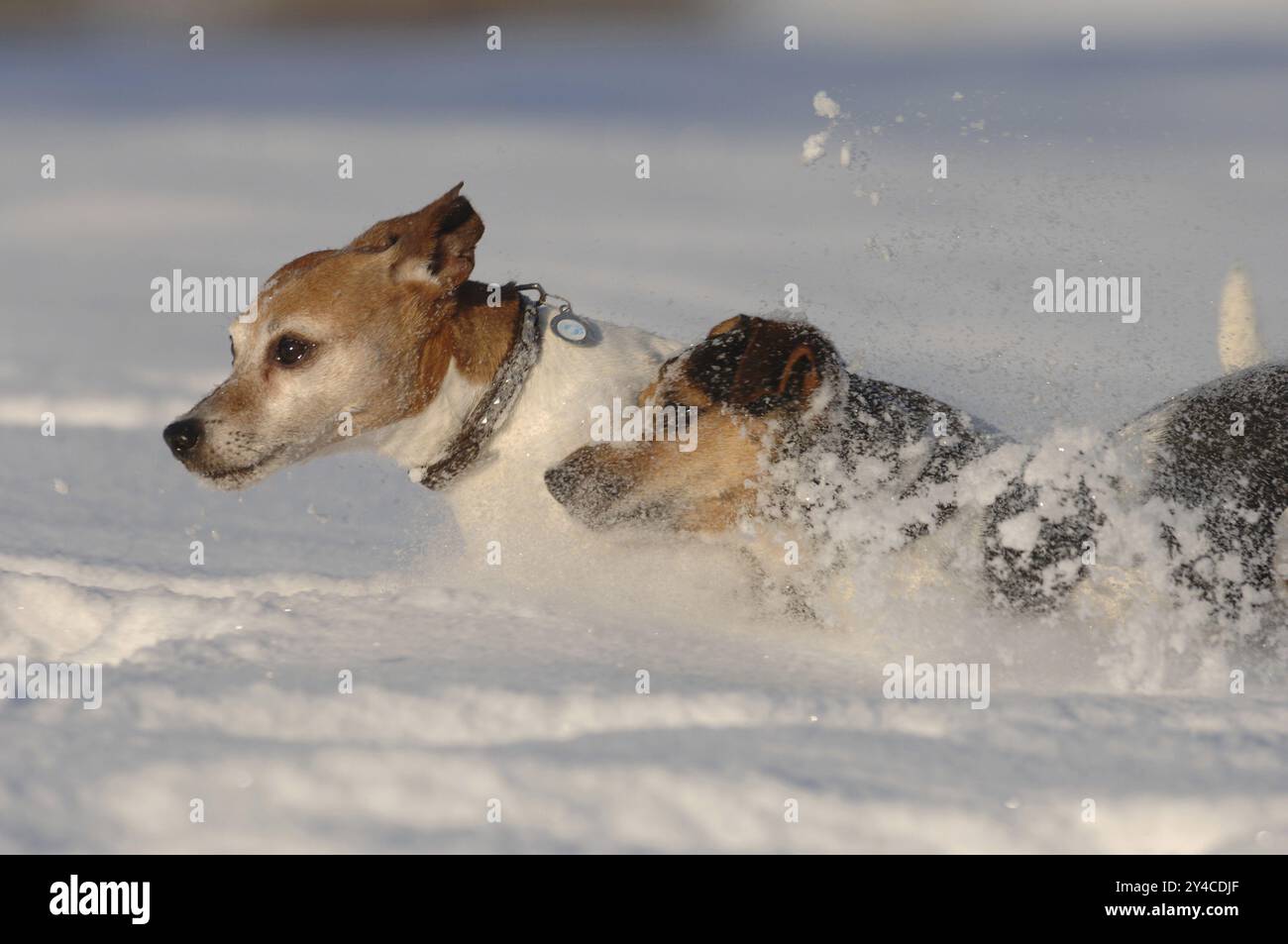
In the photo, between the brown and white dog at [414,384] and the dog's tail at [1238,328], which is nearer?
the brown and white dog at [414,384]

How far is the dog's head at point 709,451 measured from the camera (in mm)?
3471

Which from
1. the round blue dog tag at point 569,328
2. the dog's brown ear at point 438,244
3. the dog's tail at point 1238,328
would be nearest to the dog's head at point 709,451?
the round blue dog tag at point 569,328

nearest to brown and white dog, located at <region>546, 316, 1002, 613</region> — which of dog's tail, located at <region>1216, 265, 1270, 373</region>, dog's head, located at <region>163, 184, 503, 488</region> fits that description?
dog's head, located at <region>163, 184, 503, 488</region>

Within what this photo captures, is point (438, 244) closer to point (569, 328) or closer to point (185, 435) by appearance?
point (569, 328)

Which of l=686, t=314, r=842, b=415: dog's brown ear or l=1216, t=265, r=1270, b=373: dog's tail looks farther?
l=1216, t=265, r=1270, b=373: dog's tail

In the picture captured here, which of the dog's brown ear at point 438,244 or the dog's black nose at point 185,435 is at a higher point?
the dog's brown ear at point 438,244

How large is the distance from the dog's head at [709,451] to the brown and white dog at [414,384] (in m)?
0.12

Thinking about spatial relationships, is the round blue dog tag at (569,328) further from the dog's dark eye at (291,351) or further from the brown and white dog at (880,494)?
the dog's dark eye at (291,351)

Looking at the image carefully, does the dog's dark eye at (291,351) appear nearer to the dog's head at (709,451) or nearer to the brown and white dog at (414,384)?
the brown and white dog at (414,384)

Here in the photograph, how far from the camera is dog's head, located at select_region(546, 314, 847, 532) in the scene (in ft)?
11.4

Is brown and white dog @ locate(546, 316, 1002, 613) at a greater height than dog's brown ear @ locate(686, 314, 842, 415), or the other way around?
dog's brown ear @ locate(686, 314, 842, 415)

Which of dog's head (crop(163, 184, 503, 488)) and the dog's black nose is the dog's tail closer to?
dog's head (crop(163, 184, 503, 488))

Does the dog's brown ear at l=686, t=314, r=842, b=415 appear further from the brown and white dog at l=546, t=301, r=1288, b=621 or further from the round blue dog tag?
the round blue dog tag

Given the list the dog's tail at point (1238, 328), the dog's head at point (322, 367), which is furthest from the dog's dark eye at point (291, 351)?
the dog's tail at point (1238, 328)
